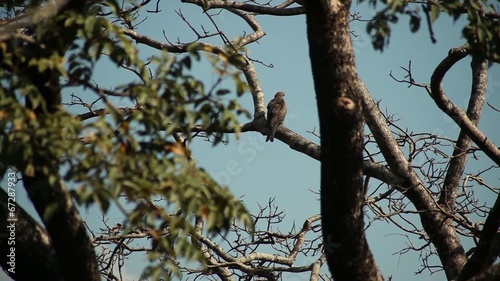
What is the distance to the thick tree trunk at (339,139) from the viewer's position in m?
3.13

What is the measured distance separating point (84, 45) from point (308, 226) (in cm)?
308

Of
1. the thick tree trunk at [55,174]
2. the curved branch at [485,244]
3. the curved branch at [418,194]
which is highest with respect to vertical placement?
the curved branch at [418,194]

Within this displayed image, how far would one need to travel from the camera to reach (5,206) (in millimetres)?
3434

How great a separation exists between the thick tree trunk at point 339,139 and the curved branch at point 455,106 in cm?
182

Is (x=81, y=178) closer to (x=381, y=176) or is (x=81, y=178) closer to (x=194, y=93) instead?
(x=194, y=93)

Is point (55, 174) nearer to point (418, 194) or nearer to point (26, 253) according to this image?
point (26, 253)

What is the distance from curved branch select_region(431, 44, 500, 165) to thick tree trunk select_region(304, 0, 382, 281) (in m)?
1.82

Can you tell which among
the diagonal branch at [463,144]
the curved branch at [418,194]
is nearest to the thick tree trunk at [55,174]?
the curved branch at [418,194]

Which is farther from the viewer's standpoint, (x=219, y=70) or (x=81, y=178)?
(x=219, y=70)

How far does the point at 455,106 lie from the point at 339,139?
7.98 ft

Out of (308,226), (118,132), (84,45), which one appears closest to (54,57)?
(84,45)

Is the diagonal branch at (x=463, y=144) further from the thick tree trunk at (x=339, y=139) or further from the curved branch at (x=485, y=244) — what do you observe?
the thick tree trunk at (x=339, y=139)

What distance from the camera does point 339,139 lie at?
3125 millimetres

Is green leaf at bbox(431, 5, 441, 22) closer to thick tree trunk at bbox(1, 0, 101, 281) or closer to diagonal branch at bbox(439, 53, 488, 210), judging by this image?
thick tree trunk at bbox(1, 0, 101, 281)
